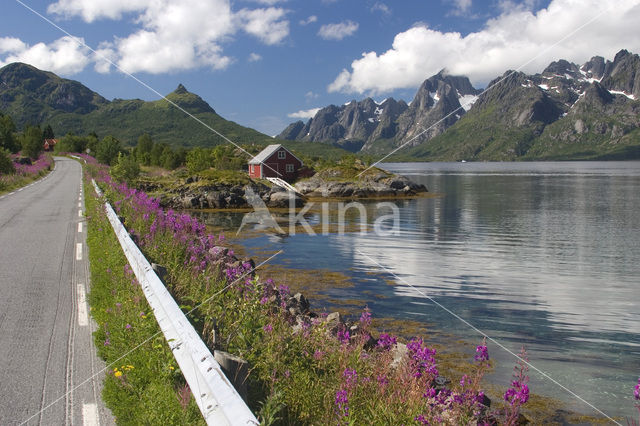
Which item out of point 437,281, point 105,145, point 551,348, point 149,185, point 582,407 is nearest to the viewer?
point 582,407

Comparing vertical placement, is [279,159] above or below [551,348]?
above

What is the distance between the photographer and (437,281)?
19.3 m

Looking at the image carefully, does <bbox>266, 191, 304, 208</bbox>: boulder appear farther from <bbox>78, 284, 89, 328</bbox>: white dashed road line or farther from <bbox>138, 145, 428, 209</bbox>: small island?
<bbox>78, 284, 89, 328</bbox>: white dashed road line

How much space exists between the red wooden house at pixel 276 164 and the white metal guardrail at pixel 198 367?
71.6 meters

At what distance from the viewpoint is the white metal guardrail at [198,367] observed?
3744 millimetres

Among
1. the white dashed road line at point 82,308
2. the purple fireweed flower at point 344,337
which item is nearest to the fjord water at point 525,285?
the purple fireweed flower at point 344,337

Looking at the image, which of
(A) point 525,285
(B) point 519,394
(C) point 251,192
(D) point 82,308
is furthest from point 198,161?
(B) point 519,394

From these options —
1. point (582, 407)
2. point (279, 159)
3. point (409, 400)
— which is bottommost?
point (582, 407)

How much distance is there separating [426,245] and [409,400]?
2423cm

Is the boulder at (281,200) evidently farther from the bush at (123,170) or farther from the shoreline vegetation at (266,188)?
the bush at (123,170)

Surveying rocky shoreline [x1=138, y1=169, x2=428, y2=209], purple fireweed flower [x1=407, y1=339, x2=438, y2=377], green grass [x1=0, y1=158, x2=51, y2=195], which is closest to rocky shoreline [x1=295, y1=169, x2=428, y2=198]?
rocky shoreline [x1=138, y1=169, x2=428, y2=209]

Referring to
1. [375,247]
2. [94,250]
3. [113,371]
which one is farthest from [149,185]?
[113,371]

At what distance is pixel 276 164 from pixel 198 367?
253 ft

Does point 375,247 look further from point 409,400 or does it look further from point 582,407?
point 409,400
